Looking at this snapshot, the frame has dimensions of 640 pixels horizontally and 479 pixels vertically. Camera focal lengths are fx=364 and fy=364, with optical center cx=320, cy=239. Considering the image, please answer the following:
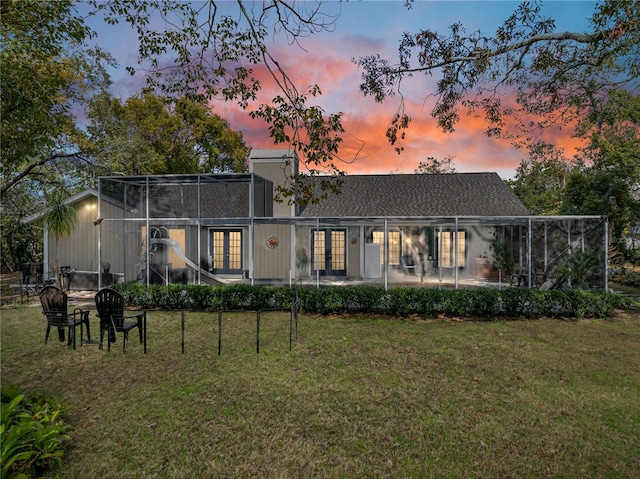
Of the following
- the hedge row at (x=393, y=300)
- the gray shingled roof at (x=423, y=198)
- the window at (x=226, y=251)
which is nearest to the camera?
the hedge row at (x=393, y=300)

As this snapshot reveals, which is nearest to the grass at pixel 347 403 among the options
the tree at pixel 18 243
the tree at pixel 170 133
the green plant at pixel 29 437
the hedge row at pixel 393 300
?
the green plant at pixel 29 437

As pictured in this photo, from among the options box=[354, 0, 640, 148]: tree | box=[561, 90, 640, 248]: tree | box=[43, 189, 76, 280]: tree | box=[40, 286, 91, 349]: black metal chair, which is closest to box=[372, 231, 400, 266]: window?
box=[354, 0, 640, 148]: tree

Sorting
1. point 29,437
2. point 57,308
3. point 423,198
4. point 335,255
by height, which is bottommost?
point 29,437

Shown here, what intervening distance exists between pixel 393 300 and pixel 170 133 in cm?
2251

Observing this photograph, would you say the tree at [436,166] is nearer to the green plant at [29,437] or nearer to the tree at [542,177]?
the tree at [542,177]

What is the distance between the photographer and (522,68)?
6.44 m

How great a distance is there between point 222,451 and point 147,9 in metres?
6.34

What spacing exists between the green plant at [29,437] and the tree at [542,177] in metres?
33.1

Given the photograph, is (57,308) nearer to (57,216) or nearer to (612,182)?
(57,216)

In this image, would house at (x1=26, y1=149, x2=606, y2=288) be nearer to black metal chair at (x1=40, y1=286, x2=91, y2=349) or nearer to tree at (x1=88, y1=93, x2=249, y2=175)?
tree at (x1=88, y1=93, x2=249, y2=175)

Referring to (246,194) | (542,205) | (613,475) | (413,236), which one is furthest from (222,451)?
(542,205)

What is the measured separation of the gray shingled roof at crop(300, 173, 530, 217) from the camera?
16.8m

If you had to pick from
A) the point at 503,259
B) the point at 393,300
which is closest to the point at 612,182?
the point at 503,259

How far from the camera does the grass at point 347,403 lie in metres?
3.68
